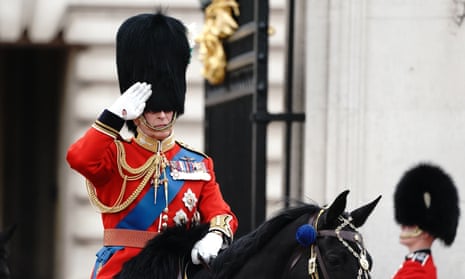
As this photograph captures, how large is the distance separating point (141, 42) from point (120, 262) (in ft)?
Result: 2.85

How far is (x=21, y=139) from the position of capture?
806 inches

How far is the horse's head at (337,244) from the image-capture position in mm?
6348

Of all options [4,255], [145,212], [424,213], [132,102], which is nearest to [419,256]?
[424,213]

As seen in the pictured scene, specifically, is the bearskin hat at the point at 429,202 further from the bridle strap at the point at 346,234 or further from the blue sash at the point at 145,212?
the bridle strap at the point at 346,234

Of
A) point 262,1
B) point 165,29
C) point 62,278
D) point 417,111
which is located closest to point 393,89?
point 417,111

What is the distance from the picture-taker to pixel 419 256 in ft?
30.2

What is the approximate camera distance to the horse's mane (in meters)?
6.65

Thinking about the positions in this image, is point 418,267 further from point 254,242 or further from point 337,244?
point 337,244

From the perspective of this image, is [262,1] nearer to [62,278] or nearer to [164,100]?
[164,100]

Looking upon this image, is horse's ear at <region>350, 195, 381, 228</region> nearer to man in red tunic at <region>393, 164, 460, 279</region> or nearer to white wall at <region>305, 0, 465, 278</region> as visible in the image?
man in red tunic at <region>393, 164, 460, 279</region>

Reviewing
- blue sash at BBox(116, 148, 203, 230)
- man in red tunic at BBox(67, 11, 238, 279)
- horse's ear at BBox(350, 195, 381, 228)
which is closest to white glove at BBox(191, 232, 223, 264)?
man in red tunic at BBox(67, 11, 238, 279)

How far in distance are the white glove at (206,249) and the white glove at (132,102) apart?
513mm

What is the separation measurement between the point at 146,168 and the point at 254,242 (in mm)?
732

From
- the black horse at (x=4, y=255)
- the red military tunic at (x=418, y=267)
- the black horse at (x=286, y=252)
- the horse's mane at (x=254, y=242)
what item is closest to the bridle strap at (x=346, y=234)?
the black horse at (x=286, y=252)
